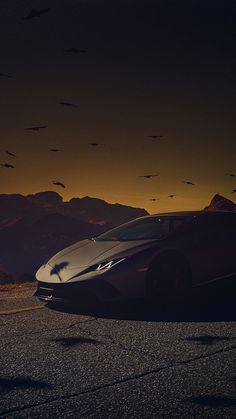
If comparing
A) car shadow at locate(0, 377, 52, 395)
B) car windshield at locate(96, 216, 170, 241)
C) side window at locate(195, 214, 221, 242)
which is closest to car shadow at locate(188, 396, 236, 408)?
car shadow at locate(0, 377, 52, 395)

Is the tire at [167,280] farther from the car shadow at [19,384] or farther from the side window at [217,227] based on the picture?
the car shadow at [19,384]

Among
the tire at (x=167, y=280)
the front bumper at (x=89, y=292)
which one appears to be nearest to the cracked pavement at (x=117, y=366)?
the front bumper at (x=89, y=292)

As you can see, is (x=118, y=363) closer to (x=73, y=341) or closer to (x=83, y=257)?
(x=73, y=341)

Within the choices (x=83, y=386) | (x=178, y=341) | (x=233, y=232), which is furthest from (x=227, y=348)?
(x=233, y=232)

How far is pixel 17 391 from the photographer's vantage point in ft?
9.82

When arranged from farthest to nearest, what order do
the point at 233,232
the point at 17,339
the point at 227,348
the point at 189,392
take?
1. the point at 233,232
2. the point at 17,339
3. the point at 227,348
4. the point at 189,392

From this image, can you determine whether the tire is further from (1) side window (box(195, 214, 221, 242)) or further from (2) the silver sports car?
(1) side window (box(195, 214, 221, 242))

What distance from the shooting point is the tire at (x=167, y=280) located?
5.86 metres

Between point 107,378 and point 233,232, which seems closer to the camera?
point 107,378

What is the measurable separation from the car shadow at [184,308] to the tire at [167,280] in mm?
83

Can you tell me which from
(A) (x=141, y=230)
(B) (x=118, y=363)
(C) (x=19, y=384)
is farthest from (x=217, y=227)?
(C) (x=19, y=384)

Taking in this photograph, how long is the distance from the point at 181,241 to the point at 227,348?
2.30 meters

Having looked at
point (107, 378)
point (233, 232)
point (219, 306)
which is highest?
point (107, 378)

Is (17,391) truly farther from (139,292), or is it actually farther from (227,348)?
(139,292)
